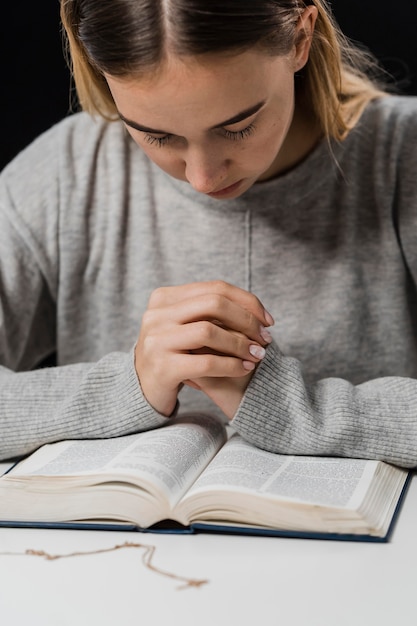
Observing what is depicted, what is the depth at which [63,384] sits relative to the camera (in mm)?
1244

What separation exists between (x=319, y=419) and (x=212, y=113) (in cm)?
37

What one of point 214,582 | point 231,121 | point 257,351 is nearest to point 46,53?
point 231,121

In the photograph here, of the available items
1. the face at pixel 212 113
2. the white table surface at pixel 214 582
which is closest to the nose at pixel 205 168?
the face at pixel 212 113

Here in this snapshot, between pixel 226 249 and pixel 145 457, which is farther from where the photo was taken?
pixel 226 249

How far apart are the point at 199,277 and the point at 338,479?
57 cm

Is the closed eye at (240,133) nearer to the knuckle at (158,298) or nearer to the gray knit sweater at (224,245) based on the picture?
the knuckle at (158,298)

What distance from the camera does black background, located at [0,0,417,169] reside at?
1721mm

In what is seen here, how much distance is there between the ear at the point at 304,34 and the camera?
45.7 inches

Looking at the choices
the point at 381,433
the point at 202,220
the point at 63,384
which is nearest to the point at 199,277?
the point at 202,220

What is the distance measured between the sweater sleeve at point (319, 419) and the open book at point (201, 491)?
0.05ft

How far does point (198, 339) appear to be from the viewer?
1.08 metres

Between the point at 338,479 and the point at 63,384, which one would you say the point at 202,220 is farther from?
the point at 338,479

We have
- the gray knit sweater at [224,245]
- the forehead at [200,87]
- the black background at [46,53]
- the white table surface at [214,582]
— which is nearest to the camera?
the white table surface at [214,582]

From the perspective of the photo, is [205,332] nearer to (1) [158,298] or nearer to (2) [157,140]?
(1) [158,298]
